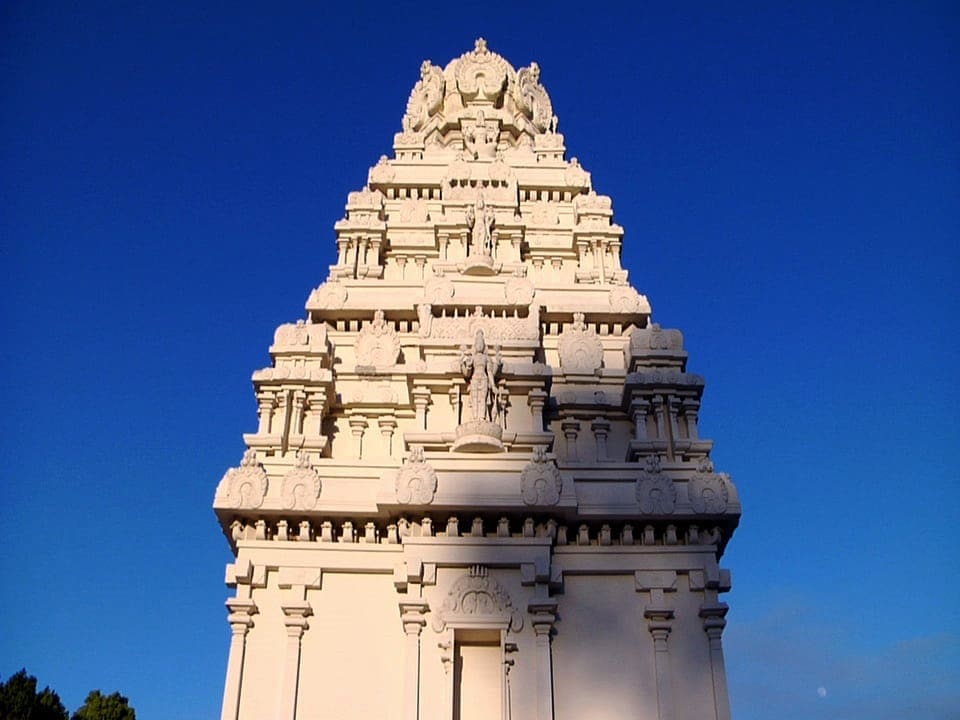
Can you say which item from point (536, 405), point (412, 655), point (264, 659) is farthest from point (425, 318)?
point (264, 659)

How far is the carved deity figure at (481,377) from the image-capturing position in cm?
2445

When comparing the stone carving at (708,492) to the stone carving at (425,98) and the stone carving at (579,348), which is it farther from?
the stone carving at (425,98)

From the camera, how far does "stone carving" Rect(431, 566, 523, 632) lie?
20234 mm

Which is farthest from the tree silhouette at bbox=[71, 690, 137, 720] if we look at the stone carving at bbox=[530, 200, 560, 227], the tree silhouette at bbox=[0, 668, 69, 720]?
the stone carving at bbox=[530, 200, 560, 227]

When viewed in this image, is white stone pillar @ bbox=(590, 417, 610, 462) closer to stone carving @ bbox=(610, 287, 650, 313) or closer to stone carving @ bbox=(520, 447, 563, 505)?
stone carving @ bbox=(610, 287, 650, 313)

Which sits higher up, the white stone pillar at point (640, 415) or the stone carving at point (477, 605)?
the white stone pillar at point (640, 415)

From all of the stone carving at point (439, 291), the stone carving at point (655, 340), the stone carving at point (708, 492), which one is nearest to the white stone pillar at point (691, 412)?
the stone carving at point (655, 340)

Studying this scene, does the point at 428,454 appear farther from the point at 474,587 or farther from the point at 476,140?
the point at 476,140

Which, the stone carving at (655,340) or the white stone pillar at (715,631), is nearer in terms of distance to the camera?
the white stone pillar at (715,631)

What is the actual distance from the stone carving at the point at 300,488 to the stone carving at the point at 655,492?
7075 mm

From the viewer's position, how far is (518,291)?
28.3 metres

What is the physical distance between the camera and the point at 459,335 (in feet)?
89.4

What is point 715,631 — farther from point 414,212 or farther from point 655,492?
point 414,212

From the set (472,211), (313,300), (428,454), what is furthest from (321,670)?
(472,211)
